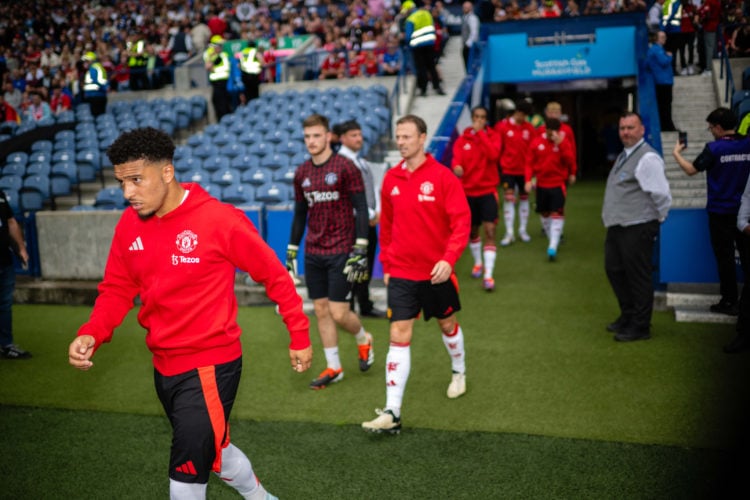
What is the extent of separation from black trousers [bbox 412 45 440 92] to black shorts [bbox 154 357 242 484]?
12.5 meters

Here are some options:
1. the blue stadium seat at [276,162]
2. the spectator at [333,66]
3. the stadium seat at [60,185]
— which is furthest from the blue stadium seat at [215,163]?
the spectator at [333,66]

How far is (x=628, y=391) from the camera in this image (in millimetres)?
5648

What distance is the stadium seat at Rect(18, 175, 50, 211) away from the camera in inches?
468

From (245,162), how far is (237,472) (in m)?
9.17

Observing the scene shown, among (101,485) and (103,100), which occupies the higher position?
(103,100)

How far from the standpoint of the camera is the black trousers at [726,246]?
6.85 m

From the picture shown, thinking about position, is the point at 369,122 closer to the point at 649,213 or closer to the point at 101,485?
the point at 649,213

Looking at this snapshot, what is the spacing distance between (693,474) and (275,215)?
19.8 ft

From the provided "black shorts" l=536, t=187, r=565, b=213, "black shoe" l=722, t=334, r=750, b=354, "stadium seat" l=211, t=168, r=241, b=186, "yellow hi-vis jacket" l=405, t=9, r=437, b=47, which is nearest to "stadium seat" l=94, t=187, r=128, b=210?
"stadium seat" l=211, t=168, r=241, b=186

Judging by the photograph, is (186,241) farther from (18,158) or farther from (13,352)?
(18,158)

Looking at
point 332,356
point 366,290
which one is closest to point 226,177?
point 366,290

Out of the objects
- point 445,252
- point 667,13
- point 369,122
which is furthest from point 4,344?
point 667,13

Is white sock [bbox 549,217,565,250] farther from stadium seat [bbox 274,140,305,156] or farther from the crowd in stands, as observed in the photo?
the crowd in stands

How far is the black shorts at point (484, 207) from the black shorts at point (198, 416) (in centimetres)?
611
